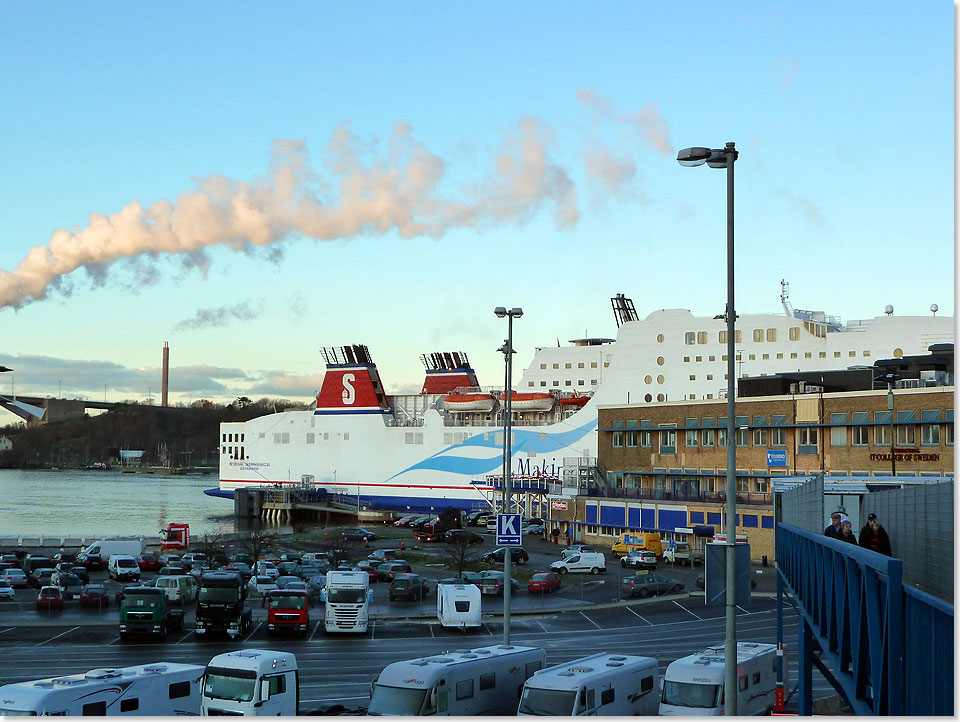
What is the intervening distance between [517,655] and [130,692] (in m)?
6.68

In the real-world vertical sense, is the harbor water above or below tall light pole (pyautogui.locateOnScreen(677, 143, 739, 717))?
below

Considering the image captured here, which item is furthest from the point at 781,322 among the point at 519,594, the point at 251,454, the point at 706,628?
the point at 251,454

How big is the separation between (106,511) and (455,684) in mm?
93534

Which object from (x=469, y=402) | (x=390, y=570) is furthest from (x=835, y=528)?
(x=469, y=402)

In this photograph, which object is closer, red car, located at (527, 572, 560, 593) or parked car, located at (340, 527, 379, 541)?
red car, located at (527, 572, 560, 593)

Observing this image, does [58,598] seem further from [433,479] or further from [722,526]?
[433,479]

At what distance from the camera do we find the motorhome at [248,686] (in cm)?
1762

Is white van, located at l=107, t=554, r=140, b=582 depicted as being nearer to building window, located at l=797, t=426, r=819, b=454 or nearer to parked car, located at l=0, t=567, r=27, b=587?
parked car, located at l=0, t=567, r=27, b=587

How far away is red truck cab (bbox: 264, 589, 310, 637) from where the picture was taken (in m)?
29.1

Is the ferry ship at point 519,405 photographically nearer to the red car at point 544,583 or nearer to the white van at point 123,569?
the red car at point 544,583

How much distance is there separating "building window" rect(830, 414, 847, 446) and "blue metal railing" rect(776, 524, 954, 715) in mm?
41597

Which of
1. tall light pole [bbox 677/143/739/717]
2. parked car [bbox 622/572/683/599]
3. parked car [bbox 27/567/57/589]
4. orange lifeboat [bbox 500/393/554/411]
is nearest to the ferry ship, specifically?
orange lifeboat [bbox 500/393/554/411]

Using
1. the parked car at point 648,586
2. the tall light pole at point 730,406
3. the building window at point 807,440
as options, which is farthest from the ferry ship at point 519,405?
the tall light pole at point 730,406

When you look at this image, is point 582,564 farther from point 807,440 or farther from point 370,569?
point 807,440
